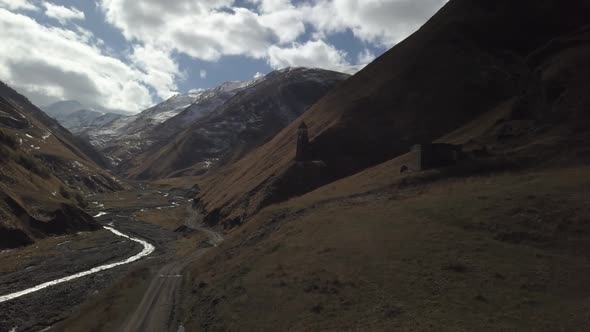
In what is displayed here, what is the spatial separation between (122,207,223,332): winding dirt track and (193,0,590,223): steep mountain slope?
30.4 m

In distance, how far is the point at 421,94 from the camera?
4926 inches

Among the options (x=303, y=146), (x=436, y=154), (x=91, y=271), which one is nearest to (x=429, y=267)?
(x=436, y=154)

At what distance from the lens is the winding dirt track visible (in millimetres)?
46031

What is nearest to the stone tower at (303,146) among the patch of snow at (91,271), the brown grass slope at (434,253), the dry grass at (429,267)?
the brown grass slope at (434,253)

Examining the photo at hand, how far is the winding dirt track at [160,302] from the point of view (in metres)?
46.0

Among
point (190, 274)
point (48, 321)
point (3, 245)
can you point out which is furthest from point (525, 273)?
point (3, 245)

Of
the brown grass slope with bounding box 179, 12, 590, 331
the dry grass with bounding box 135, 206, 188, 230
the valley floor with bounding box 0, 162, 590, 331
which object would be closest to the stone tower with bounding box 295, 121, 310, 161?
the valley floor with bounding box 0, 162, 590, 331

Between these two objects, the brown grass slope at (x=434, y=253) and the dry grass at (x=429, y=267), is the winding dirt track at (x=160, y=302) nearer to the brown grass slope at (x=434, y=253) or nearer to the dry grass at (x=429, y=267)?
the brown grass slope at (x=434, y=253)

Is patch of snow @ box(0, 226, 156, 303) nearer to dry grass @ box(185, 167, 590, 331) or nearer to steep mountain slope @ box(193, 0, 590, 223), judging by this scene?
steep mountain slope @ box(193, 0, 590, 223)

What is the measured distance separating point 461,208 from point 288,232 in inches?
946

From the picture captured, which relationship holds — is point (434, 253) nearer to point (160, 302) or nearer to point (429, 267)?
point (429, 267)

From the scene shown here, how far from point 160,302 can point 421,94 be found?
100 m

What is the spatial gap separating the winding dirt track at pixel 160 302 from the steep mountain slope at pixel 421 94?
30359 millimetres

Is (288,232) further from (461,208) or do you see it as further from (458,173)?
(458,173)
